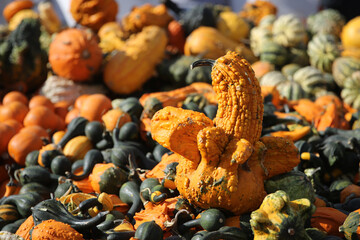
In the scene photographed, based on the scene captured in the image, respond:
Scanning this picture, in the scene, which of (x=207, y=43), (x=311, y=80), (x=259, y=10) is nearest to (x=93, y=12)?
(x=207, y=43)

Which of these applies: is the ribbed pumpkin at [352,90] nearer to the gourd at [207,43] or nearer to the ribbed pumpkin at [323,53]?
the ribbed pumpkin at [323,53]

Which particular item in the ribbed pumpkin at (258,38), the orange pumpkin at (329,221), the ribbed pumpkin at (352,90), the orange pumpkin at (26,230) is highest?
the orange pumpkin at (26,230)

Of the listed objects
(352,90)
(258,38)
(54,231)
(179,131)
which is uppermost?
(179,131)

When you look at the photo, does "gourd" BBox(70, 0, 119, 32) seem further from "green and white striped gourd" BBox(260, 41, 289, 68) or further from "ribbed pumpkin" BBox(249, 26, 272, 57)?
"green and white striped gourd" BBox(260, 41, 289, 68)

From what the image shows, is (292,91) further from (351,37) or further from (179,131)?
(179,131)

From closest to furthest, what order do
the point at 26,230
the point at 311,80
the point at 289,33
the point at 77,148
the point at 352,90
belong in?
the point at 26,230, the point at 77,148, the point at 352,90, the point at 311,80, the point at 289,33

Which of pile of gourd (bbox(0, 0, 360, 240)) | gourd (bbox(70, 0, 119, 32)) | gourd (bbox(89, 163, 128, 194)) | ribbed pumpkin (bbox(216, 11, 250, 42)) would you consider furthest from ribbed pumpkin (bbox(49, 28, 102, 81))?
gourd (bbox(89, 163, 128, 194))

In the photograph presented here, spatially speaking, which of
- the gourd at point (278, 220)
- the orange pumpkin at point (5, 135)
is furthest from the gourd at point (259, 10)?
the gourd at point (278, 220)
